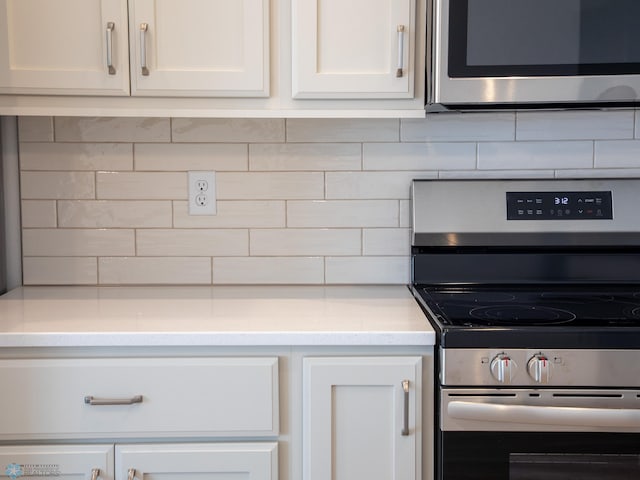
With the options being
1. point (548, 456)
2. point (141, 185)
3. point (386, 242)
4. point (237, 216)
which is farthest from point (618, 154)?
point (141, 185)

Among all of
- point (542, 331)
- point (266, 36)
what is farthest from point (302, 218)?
point (542, 331)

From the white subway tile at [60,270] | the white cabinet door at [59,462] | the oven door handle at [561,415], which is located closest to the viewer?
the oven door handle at [561,415]

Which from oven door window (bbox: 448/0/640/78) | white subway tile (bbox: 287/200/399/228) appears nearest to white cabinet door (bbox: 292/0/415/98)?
oven door window (bbox: 448/0/640/78)

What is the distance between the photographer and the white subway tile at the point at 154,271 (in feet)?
6.34

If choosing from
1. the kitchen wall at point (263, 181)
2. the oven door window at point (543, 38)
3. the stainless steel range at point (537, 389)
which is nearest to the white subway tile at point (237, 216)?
the kitchen wall at point (263, 181)

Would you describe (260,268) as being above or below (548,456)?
above

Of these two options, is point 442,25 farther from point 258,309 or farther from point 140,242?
point 140,242

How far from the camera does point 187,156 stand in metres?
1.91

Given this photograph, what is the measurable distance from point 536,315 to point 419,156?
0.61 m

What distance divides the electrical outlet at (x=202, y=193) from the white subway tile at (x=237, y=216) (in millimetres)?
14

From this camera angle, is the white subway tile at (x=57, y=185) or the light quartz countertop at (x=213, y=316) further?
the white subway tile at (x=57, y=185)

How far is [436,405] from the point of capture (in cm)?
140

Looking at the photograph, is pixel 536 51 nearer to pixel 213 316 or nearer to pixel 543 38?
pixel 543 38

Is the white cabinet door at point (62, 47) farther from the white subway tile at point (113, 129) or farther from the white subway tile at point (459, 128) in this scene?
the white subway tile at point (459, 128)
